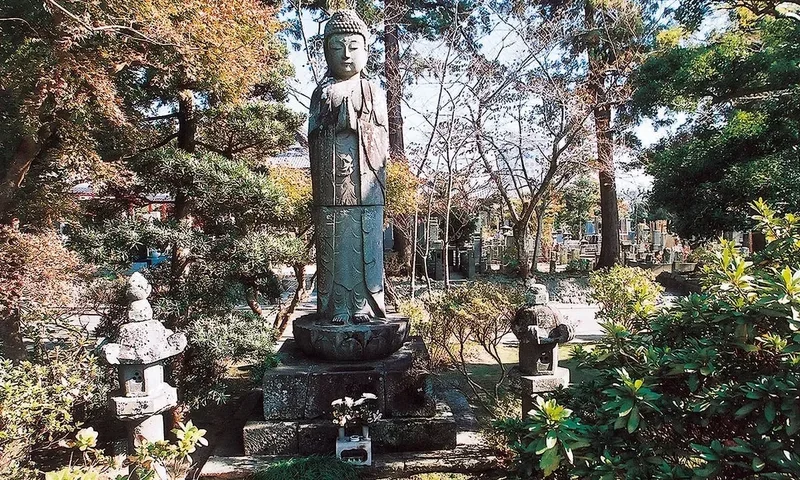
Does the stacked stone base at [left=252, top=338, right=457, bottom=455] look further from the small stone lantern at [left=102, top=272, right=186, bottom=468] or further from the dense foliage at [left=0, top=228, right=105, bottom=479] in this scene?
the dense foliage at [left=0, top=228, right=105, bottom=479]

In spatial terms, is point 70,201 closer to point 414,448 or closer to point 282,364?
point 282,364

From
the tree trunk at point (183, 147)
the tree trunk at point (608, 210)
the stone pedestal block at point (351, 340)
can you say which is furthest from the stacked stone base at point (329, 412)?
the tree trunk at point (608, 210)

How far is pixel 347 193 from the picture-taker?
4.73 meters

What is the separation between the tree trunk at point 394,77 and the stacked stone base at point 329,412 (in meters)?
8.82

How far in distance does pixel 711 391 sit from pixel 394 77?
11.6m

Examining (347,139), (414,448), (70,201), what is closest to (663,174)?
(347,139)

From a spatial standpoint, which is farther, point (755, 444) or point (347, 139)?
point (347, 139)

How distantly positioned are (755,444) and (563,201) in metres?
23.7

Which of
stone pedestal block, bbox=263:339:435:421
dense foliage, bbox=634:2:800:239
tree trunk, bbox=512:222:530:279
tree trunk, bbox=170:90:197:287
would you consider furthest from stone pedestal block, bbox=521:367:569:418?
tree trunk, bbox=512:222:530:279

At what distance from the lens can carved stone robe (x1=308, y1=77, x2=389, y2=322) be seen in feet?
15.5

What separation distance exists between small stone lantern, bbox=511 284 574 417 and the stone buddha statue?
145 cm

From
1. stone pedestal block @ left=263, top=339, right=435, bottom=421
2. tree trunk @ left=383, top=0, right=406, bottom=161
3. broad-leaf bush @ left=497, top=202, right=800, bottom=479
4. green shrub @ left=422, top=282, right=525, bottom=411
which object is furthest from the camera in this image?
tree trunk @ left=383, top=0, right=406, bottom=161

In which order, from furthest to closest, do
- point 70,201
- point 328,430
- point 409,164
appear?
1. point 409,164
2. point 70,201
3. point 328,430

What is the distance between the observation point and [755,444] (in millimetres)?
1868
